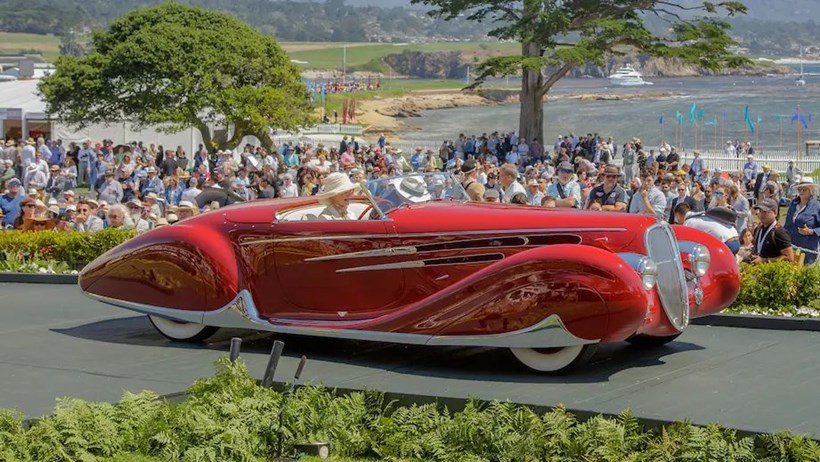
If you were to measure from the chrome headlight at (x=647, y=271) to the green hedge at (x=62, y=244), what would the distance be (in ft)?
27.8

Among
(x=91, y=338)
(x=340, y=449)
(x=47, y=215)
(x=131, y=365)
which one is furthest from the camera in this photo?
(x=47, y=215)

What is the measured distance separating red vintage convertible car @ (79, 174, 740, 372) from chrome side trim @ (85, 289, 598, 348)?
0.04 ft

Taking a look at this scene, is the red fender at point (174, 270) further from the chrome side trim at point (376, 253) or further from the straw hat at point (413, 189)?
the straw hat at point (413, 189)

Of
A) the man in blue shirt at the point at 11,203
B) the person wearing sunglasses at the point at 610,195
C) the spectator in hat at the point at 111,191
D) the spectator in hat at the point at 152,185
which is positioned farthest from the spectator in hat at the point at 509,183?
the spectator in hat at the point at 152,185

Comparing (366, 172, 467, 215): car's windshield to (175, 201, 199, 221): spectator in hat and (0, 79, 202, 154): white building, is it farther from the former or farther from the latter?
(0, 79, 202, 154): white building

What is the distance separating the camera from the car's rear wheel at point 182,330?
36.5 feet

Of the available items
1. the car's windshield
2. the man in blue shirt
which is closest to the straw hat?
the car's windshield

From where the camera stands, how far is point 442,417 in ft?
26.6

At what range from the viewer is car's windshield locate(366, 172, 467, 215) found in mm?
10273

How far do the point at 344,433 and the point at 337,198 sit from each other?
122 inches

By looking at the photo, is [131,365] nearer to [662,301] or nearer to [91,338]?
[91,338]

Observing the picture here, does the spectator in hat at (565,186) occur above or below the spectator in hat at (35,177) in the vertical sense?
above

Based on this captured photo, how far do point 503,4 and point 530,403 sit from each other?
40.7 meters

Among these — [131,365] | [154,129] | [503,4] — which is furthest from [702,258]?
[503,4]
